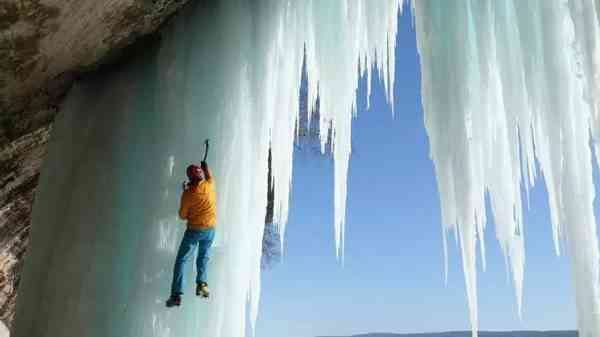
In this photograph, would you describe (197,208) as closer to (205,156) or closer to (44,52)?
(205,156)

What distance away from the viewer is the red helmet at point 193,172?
2.92 meters

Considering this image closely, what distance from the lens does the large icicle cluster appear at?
2.32 meters

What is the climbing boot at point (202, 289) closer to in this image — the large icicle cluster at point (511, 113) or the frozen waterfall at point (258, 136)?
the frozen waterfall at point (258, 136)

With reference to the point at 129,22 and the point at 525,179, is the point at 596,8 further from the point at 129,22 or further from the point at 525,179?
the point at 129,22

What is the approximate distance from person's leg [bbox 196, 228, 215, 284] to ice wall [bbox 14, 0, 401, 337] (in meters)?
0.11

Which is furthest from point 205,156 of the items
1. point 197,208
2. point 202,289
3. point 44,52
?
point 44,52

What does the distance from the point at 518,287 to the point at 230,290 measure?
1.35 metres

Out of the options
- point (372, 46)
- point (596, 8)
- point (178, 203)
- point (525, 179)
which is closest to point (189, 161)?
point (178, 203)

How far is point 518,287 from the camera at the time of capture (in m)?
2.63

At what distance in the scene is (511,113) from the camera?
2.73m

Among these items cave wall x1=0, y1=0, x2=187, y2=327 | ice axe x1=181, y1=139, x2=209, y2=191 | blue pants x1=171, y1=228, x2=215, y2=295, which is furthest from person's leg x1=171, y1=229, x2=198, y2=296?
cave wall x1=0, y1=0, x2=187, y2=327

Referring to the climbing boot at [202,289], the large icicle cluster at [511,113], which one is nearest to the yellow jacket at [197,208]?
the climbing boot at [202,289]

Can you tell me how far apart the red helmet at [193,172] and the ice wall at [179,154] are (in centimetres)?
20

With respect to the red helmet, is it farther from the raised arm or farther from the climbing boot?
the climbing boot
